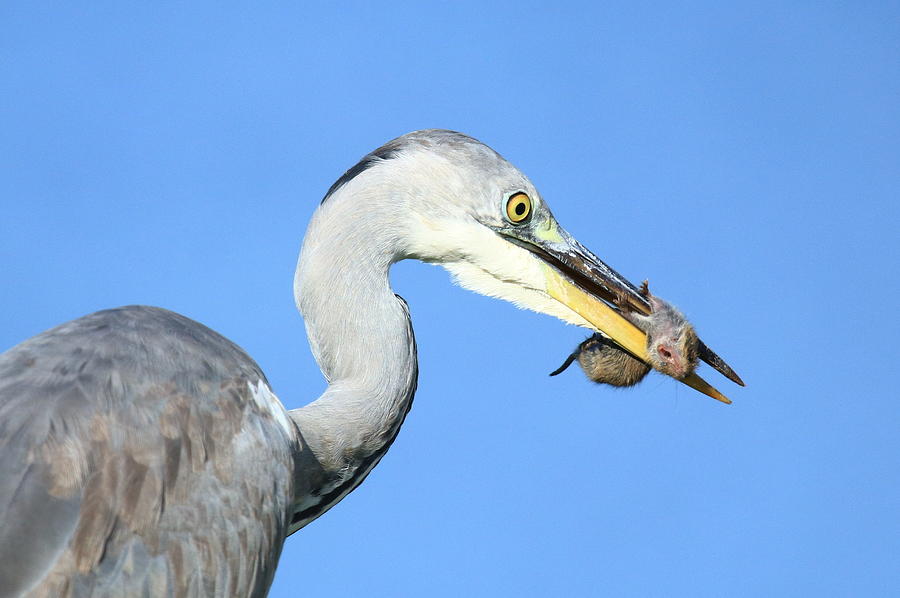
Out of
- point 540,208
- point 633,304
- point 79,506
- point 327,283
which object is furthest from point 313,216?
point 79,506

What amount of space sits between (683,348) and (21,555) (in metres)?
2.10

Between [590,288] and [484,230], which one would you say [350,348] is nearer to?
[484,230]

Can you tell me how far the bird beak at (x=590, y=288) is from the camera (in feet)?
12.0

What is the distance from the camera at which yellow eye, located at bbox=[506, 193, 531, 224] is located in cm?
361

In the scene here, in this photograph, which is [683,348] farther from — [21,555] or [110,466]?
[21,555]

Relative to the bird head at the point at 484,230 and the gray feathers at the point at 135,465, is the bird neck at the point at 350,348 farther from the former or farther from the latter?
the gray feathers at the point at 135,465

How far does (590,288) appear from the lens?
3732mm

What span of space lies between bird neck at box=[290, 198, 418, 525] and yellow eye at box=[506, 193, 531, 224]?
0.40m

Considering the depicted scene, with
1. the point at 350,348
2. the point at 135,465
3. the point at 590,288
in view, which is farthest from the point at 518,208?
the point at 135,465

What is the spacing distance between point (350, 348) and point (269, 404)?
433 mm

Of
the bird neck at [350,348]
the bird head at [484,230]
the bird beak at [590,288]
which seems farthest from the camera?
the bird beak at [590,288]

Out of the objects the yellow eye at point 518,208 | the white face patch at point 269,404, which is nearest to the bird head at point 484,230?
the yellow eye at point 518,208

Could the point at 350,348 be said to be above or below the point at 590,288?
below

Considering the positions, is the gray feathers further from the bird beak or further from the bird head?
the bird beak
